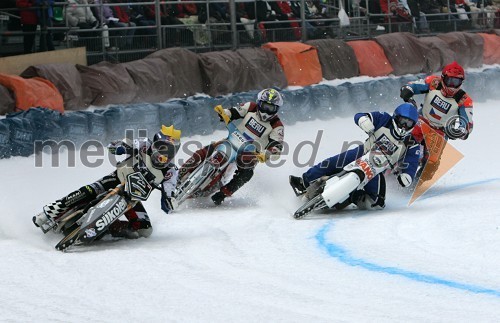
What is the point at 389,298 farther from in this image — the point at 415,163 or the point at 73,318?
the point at 415,163

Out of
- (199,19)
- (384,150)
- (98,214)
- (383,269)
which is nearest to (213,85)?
(199,19)

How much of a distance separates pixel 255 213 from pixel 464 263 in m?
3.83

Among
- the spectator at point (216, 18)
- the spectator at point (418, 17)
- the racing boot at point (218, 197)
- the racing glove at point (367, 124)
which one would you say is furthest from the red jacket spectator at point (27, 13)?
the spectator at point (418, 17)

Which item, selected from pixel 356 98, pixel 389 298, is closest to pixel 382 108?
pixel 356 98

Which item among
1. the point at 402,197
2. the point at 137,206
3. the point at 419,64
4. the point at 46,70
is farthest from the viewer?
the point at 419,64

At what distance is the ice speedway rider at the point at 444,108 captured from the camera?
1395 cm

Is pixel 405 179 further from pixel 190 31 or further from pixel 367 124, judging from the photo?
pixel 190 31

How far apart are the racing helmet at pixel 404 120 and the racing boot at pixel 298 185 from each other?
1505 millimetres

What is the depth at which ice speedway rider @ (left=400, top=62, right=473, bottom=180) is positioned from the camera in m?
14.0

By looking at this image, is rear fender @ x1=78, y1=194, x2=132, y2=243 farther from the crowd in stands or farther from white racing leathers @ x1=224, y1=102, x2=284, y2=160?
the crowd in stands

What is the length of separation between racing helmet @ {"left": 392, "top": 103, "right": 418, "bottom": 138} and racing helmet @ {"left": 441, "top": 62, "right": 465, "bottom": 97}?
2093mm

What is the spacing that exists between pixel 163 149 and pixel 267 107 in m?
3.04

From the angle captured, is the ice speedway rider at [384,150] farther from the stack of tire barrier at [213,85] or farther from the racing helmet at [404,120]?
the stack of tire barrier at [213,85]

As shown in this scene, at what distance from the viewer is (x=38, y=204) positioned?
12086 millimetres
